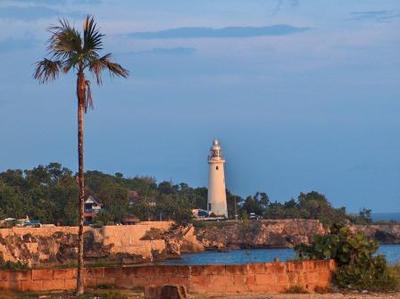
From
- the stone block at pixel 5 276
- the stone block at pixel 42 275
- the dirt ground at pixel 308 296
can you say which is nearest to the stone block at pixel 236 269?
the dirt ground at pixel 308 296

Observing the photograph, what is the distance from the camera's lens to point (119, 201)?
133m

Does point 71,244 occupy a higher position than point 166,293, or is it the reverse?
point 71,244

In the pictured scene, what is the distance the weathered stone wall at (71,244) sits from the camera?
90688 mm

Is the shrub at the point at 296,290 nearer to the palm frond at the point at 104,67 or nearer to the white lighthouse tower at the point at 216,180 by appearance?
the palm frond at the point at 104,67

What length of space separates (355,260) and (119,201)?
105 m

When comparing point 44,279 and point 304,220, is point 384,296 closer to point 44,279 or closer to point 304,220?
point 44,279

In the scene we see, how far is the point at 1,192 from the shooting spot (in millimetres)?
118625

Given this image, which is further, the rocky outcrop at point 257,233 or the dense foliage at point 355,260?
the rocky outcrop at point 257,233

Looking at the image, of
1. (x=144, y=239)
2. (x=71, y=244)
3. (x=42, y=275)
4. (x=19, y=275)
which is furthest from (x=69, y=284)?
(x=144, y=239)

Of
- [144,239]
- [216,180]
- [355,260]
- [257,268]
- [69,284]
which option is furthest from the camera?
[216,180]

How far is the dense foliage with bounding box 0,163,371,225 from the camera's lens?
119062 millimetres

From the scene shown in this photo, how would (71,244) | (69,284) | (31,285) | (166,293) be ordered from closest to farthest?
1. (166,293)
2. (31,285)
3. (69,284)
4. (71,244)

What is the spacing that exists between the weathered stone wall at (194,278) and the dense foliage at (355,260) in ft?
2.98

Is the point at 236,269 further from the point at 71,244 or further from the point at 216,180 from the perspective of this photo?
the point at 216,180
